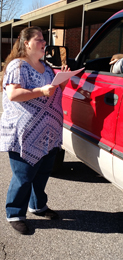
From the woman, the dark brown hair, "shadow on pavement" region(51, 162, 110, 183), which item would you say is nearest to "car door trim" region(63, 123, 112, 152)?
the woman

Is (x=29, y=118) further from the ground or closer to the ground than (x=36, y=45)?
closer to the ground

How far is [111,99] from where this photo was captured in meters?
2.65

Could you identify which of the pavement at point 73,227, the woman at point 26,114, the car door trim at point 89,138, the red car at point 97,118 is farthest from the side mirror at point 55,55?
the pavement at point 73,227

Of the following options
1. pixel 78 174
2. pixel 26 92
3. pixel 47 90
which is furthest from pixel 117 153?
pixel 78 174

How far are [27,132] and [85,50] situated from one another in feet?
4.89

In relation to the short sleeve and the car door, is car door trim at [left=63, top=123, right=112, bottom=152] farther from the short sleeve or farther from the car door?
the short sleeve

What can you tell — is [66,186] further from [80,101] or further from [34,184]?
[80,101]

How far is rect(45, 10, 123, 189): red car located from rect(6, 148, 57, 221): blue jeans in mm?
356

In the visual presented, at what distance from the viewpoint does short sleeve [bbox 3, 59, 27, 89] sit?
2.50 metres

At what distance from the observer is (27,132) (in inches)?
103

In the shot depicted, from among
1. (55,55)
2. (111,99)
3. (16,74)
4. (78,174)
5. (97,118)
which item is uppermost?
(55,55)

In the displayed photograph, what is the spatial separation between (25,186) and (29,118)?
602mm

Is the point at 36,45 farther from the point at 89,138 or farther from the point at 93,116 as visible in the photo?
the point at 89,138

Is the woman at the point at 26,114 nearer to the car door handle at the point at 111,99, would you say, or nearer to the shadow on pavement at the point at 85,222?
the shadow on pavement at the point at 85,222
